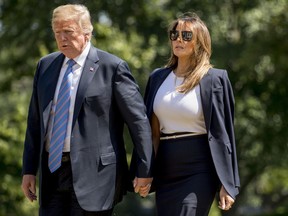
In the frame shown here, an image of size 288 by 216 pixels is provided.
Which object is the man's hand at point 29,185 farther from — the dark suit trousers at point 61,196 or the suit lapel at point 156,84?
the suit lapel at point 156,84

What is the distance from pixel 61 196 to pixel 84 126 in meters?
0.48

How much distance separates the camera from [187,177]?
551 centimetres

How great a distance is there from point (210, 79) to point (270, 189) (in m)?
26.1

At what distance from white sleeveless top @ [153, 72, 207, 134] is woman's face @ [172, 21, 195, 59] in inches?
7.8

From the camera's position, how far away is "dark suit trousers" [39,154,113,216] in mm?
5336

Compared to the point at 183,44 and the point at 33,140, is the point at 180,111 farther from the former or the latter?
the point at 33,140

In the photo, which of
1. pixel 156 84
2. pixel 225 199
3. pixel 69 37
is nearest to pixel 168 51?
pixel 156 84

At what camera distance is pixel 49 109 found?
17.7 feet

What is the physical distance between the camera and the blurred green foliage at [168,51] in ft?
54.2

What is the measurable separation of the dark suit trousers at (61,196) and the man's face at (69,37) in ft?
2.27

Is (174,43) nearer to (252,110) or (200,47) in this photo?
(200,47)

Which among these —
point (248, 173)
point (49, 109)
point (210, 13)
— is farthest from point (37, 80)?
point (248, 173)

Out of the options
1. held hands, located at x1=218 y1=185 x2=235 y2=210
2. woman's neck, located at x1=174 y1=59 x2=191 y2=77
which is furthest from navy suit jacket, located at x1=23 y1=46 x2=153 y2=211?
held hands, located at x1=218 y1=185 x2=235 y2=210

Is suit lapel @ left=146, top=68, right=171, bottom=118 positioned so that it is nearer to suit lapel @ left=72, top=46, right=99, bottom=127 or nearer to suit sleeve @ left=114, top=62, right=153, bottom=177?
suit sleeve @ left=114, top=62, right=153, bottom=177
